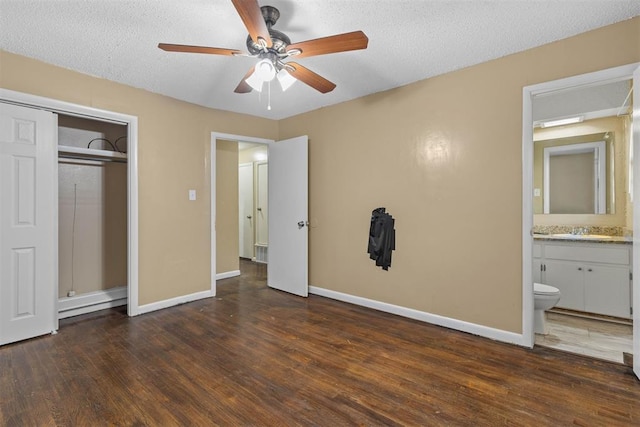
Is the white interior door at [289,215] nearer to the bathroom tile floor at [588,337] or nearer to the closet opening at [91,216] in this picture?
the closet opening at [91,216]

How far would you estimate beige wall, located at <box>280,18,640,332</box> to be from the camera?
8.66ft

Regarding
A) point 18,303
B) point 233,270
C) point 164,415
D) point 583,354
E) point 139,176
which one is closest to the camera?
point 164,415

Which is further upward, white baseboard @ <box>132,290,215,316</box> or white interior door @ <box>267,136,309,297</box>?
white interior door @ <box>267,136,309,297</box>

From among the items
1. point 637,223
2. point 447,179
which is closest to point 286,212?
point 447,179

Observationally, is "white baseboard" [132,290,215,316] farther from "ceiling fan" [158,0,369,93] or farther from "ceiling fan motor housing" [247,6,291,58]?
"ceiling fan motor housing" [247,6,291,58]

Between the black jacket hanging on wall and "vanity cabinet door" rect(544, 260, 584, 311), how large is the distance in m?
1.91

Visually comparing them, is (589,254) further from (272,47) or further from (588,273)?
(272,47)

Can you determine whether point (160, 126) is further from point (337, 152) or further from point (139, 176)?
point (337, 152)

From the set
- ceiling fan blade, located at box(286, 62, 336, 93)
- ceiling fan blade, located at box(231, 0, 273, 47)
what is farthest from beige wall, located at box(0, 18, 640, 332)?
ceiling fan blade, located at box(231, 0, 273, 47)

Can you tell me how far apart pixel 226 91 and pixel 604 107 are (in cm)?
413

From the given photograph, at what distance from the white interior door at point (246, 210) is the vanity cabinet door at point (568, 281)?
507 cm

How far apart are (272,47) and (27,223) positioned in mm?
2613

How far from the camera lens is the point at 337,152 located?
397 cm

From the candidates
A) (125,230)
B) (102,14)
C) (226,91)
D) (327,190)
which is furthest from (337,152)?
(125,230)
